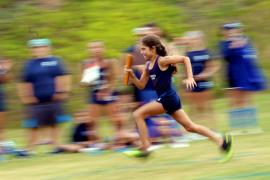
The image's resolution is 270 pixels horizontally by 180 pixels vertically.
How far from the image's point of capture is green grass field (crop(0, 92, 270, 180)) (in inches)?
339

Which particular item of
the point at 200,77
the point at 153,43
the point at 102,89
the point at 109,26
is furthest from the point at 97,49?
the point at 109,26

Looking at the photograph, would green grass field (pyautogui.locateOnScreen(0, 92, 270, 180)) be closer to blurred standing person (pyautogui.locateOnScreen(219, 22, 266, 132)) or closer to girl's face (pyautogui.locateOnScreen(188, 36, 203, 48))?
blurred standing person (pyautogui.locateOnScreen(219, 22, 266, 132))

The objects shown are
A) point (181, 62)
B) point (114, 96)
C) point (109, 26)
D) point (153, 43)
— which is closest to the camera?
point (181, 62)

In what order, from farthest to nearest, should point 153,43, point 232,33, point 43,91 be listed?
point 232,33 < point 43,91 < point 153,43

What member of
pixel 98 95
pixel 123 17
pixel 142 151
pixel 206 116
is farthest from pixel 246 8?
pixel 142 151

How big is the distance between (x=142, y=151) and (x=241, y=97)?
301 centimetres

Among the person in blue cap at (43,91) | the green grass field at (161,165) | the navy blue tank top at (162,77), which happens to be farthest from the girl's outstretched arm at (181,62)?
the person in blue cap at (43,91)

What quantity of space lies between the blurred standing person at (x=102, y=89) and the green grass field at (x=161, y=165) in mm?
724

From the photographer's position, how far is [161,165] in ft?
30.5

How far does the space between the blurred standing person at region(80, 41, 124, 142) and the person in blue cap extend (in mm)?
414

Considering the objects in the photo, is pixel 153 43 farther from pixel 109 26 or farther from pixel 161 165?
pixel 109 26

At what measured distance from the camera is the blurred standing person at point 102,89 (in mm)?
10922

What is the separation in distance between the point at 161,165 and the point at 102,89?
2.03m

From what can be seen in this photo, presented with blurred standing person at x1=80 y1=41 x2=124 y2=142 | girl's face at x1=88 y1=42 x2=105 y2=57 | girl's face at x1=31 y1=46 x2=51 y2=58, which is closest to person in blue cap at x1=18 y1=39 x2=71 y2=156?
girl's face at x1=31 y1=46 x2=51 y2=58
